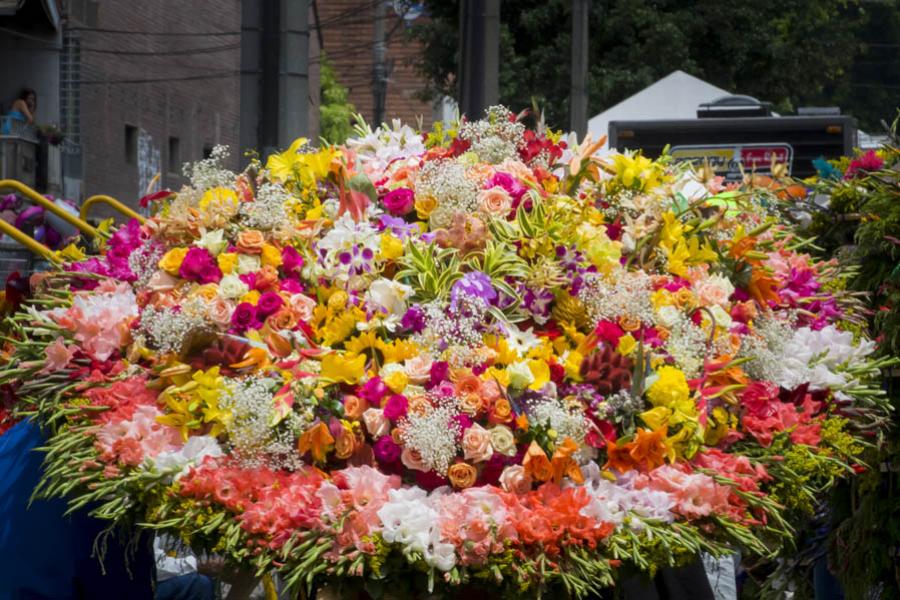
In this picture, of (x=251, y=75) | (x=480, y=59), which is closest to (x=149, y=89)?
(x=480, y=59)

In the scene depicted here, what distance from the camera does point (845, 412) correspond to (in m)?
4.50

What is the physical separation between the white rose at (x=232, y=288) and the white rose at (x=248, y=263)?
7cm

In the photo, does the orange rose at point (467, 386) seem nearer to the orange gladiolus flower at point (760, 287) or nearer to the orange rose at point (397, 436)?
the orange rose at point (397, 436)

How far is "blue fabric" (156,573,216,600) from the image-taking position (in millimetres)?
5840

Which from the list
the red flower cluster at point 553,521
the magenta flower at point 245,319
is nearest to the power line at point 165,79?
the magenta flower at point 245,319

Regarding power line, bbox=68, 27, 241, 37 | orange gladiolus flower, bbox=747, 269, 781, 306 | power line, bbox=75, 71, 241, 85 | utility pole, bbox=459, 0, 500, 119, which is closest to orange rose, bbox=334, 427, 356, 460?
orange gladiolus flower, bbox=747, 269, 781, 306

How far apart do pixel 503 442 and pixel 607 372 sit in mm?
375

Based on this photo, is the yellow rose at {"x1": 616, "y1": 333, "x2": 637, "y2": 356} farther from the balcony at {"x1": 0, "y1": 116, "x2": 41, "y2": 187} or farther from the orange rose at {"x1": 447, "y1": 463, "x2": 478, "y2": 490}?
the balcony at {"x1": 0, "y1": 116, "x2": 41, "y2": 187}

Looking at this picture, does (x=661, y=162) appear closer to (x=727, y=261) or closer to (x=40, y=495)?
(x=727, y=261)

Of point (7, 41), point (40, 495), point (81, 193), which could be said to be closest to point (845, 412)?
point (40, 495)

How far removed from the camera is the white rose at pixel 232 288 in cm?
419

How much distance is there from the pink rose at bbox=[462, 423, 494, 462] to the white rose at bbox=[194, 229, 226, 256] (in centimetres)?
100

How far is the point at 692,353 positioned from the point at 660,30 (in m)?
21.5

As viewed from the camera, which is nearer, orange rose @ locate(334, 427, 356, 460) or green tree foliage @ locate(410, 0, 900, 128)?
orange rose @ locate(334, 427, 356, 460)
